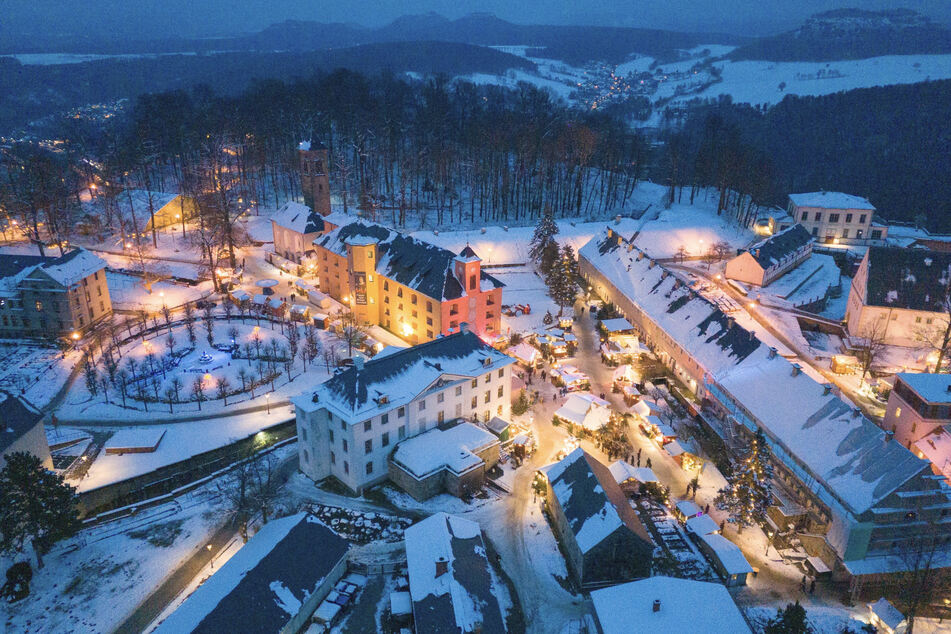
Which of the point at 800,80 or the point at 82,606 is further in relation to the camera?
the point at 800,80

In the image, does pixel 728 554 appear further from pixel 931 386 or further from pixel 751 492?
pixel 931 386

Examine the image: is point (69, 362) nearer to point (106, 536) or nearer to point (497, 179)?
point (106, 536)

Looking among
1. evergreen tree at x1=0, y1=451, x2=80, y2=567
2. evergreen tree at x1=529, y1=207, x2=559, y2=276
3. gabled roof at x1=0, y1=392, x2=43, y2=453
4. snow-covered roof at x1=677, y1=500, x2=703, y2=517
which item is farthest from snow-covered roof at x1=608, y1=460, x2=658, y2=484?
gabled roof at x1=0, y1=392, x2=43, y2=453

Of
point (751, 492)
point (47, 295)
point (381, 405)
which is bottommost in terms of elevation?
point (751, 492)

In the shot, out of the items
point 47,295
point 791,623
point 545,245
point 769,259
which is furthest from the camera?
point 545,245

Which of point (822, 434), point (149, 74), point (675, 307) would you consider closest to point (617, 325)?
point (675, 307)

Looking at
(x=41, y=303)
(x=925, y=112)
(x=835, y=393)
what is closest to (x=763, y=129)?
(x=925, y=112)

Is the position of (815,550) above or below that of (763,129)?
below

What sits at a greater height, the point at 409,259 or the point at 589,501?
the point at 409,259
